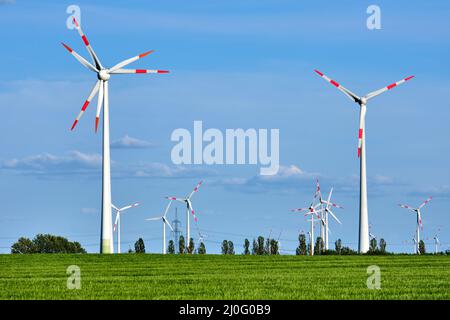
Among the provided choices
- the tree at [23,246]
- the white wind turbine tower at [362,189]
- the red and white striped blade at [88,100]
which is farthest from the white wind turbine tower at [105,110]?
the tree at [23,246]

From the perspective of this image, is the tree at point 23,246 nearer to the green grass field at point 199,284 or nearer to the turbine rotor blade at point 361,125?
the turbine rotor blade at point 361,125

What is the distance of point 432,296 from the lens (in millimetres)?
30938

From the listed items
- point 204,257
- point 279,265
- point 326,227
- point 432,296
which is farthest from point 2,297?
point 326,227

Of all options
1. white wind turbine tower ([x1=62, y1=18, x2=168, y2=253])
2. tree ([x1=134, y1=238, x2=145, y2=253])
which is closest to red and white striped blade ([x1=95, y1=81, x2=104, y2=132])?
white wind turbine tower ([x1=62, y1=18, x2=168, y2=253])

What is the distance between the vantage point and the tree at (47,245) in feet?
558

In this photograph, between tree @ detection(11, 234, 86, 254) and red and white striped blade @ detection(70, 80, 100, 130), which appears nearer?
red and white striped blade @ detection(70, 80, 100, 130)

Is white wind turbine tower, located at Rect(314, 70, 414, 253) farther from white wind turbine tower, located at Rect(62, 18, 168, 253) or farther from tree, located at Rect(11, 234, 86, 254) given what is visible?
tree, located at Rect(11, 234, 86, 254)

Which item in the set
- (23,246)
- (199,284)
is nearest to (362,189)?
(199,284)

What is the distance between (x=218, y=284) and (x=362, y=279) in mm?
6247

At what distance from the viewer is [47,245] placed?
17450 centimetres

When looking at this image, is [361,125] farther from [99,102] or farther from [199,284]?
[199,284]

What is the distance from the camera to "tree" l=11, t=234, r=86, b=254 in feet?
558

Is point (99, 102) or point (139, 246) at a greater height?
point (99, 102)
